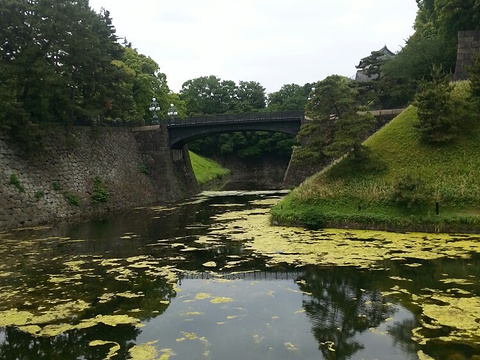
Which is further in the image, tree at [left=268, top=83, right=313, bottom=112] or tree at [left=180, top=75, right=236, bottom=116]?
tree at [left=180, top=75, right=236, bottom=116]

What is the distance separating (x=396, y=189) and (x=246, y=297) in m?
12.2

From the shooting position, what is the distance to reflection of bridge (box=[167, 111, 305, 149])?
1902 inches

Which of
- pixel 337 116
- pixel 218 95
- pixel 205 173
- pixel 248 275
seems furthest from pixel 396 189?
pixel 218 95

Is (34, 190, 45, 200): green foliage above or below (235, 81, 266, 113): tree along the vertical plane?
below

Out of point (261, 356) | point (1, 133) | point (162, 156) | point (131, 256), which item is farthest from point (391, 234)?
Answer: point (162, 156)

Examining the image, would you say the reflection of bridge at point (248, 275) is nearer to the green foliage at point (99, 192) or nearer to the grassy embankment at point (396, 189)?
the grassy embankment at point (396, 189)

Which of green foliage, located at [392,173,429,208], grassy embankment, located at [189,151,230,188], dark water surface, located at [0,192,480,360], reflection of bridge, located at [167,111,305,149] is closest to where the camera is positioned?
dark water surface, located at [0,192,480,360]

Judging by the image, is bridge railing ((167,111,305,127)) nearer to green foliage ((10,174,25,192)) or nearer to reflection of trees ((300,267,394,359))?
green foliage ((10,174,25,192))

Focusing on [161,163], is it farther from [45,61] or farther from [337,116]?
[337,116]

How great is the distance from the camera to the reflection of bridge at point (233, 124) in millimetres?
48312

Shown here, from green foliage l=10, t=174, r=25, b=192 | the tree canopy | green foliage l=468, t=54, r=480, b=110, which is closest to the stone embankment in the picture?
green foliage l=10, t=174, r=25, b=192

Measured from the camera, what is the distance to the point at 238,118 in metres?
49.7

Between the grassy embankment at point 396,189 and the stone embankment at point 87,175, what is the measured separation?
17332 millimetres

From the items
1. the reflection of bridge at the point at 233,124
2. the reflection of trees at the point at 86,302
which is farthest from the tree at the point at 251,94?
the reflection of trees at the point at 86,302
